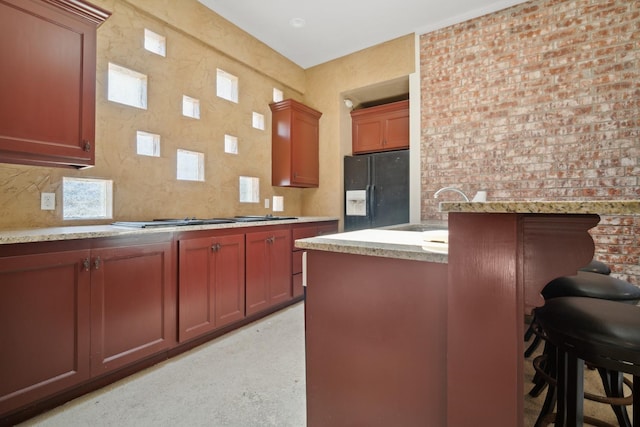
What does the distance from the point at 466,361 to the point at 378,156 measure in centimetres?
338

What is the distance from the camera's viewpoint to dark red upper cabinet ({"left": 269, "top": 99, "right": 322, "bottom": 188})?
403cm

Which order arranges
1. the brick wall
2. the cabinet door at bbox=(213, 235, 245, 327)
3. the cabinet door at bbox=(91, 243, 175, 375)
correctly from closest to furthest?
the cabinet door at bbox=(91, 243, 175, 375) < the cabinet door at bbox=(213, 235, 245, 327) < the brick wall

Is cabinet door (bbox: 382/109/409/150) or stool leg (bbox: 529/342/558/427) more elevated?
cabinet door (bbox: 382/109/409/150)

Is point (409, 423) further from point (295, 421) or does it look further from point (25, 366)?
point (25, 366)

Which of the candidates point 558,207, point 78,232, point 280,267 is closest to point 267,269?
point 280,267

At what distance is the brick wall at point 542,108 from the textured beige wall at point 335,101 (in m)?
0.62

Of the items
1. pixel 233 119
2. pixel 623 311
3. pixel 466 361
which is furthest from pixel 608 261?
pixel 233 119

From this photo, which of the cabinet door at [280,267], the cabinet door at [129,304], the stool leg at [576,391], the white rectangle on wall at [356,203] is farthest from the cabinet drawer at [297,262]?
the stool leg at [576,391]

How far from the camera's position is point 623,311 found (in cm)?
101

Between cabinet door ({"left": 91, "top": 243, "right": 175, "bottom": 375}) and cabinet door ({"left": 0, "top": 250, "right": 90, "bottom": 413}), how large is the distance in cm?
6

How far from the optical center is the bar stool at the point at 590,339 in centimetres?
88

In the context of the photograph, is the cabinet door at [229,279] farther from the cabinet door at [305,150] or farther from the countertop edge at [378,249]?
the cabinet door at [305,150]

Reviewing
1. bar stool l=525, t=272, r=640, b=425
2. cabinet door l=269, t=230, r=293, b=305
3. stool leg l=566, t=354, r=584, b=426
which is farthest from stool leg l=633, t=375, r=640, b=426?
cabinet door l=269, t=230, r=293, b=305

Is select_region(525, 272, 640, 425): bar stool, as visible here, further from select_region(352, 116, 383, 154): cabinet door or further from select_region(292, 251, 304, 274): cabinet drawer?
select_region(352, 116, 383, 154): cabinet door
